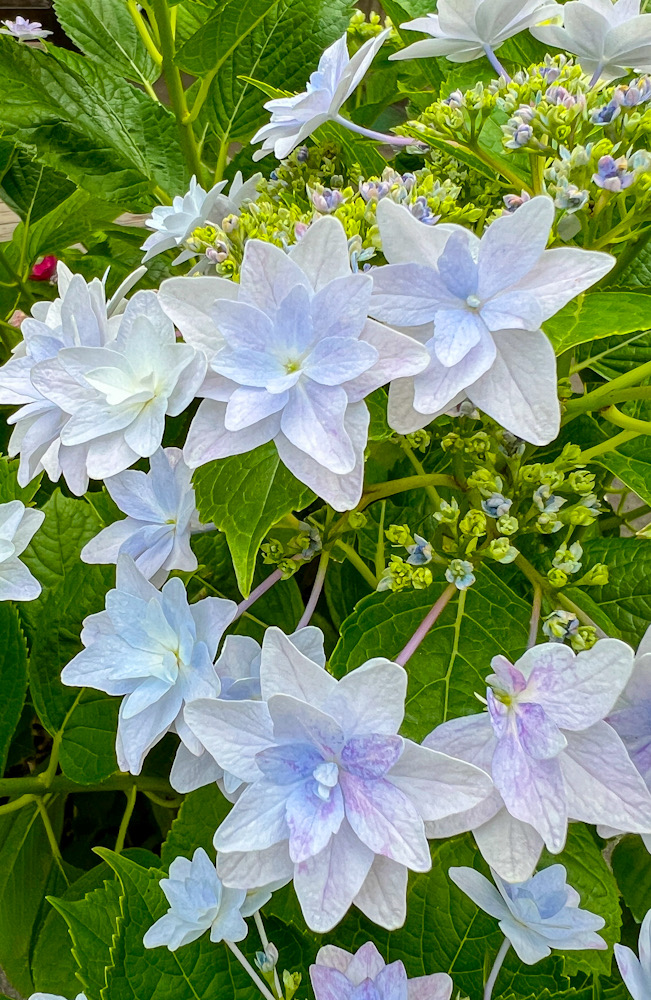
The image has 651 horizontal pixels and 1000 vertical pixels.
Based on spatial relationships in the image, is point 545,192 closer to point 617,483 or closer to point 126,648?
point 126,648

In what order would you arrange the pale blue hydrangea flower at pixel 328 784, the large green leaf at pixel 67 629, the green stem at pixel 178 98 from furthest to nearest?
1. the green stem at pixel 178 98
2. the large green leaf at pixel 67 629
3. the pale blue hydrangea flower at pixel 328 784

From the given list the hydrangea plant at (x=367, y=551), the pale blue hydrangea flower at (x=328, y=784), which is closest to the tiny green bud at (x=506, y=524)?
the hydrangea plant at (x=367, y=551)

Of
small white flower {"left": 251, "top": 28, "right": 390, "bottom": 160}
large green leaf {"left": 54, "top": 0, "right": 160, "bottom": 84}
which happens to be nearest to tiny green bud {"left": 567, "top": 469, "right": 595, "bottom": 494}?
small white flower {"left": 251, "top": 28, "right": 390, "bottom": 160}

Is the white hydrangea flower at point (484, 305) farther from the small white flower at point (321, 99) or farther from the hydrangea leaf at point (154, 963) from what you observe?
the hydrangea leaf at point (154, 963)

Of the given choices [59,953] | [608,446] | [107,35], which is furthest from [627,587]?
[107,35]

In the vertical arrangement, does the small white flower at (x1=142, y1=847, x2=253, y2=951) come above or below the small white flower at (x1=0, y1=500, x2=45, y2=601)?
below

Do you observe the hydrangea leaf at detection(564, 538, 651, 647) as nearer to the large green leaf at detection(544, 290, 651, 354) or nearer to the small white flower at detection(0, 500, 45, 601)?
the large green leaf at detection(544, 290, 651, 354)
